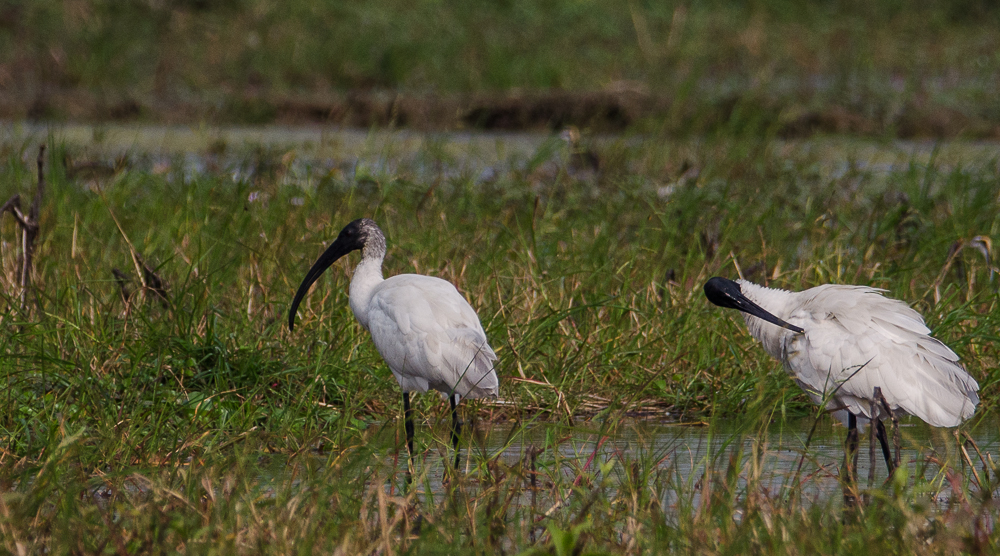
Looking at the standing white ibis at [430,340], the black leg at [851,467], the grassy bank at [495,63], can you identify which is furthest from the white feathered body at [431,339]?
the grassy bank at [495,63]

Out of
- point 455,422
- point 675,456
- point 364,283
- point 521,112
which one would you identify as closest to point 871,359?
point 675,456

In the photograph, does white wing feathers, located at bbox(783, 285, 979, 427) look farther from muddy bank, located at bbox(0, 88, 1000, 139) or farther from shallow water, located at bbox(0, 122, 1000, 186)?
muddy bank, located at bbox(0, 88, 1000, 139)

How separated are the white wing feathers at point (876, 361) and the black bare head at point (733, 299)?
0.35ft

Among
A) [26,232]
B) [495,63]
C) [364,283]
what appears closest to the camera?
[364,283]

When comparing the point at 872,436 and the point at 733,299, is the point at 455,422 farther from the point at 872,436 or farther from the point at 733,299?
the point at 872,436

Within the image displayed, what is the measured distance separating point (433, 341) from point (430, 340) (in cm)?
1

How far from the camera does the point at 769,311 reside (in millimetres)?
4531

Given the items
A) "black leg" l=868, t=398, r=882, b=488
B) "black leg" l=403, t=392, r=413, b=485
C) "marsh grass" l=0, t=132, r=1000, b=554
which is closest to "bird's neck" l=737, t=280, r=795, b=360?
"marsh grass" l=0, t=132, r=1000, b=554

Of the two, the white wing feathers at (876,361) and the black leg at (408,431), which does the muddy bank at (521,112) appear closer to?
the black leg at (408,431)

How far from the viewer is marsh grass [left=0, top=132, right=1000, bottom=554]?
3.23 metres

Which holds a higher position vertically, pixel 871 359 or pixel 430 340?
pixel 871 359

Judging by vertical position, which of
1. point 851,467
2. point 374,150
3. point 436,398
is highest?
point 851,467

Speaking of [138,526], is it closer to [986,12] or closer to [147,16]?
[147,16]

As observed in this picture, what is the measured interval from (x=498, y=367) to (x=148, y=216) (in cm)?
286
